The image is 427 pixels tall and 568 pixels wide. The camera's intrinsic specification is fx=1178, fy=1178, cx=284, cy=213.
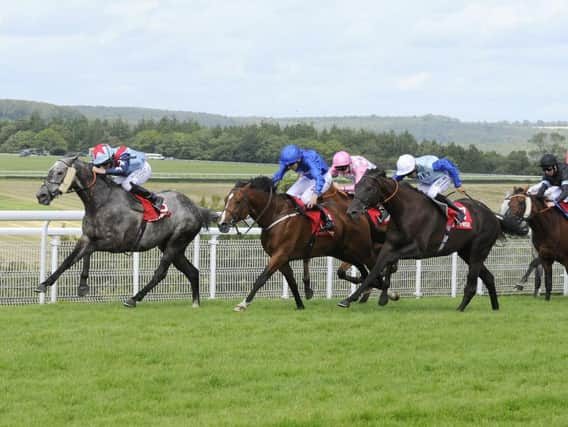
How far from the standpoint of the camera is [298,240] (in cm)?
1052

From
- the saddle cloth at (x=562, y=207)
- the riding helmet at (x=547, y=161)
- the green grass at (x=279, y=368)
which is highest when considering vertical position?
the riding helmet at (x=547, y=161)

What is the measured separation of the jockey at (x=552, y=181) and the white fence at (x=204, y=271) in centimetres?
177

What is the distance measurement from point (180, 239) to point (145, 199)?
509 mm

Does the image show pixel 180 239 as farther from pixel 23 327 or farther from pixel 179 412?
pixel 179 412

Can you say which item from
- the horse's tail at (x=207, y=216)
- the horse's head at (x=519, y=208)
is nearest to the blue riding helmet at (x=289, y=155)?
the horse's tail at (x=207, y=216)

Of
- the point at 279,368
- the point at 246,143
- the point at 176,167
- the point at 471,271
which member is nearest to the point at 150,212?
the point at 471,271

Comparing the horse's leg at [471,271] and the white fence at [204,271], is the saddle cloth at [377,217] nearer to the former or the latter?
the horse's leg at [471,271]

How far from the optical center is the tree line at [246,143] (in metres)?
57.8

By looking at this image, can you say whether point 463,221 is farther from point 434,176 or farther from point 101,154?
point 101,154

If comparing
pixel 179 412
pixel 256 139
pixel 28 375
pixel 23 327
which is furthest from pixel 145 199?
pixel 256 139

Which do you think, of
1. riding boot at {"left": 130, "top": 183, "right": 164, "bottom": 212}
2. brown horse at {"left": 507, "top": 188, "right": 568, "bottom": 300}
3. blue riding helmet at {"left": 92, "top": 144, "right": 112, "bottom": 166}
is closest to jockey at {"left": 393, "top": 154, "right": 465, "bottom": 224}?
brown horse at {"left": 507, "top": 188, "right": 568, "bottom": 300}

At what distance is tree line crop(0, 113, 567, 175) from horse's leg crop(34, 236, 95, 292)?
132 feet

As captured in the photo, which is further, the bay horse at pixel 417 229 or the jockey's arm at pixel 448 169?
the jockey's arm at pixel 448 169

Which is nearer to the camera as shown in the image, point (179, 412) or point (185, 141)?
point (179, 412)
